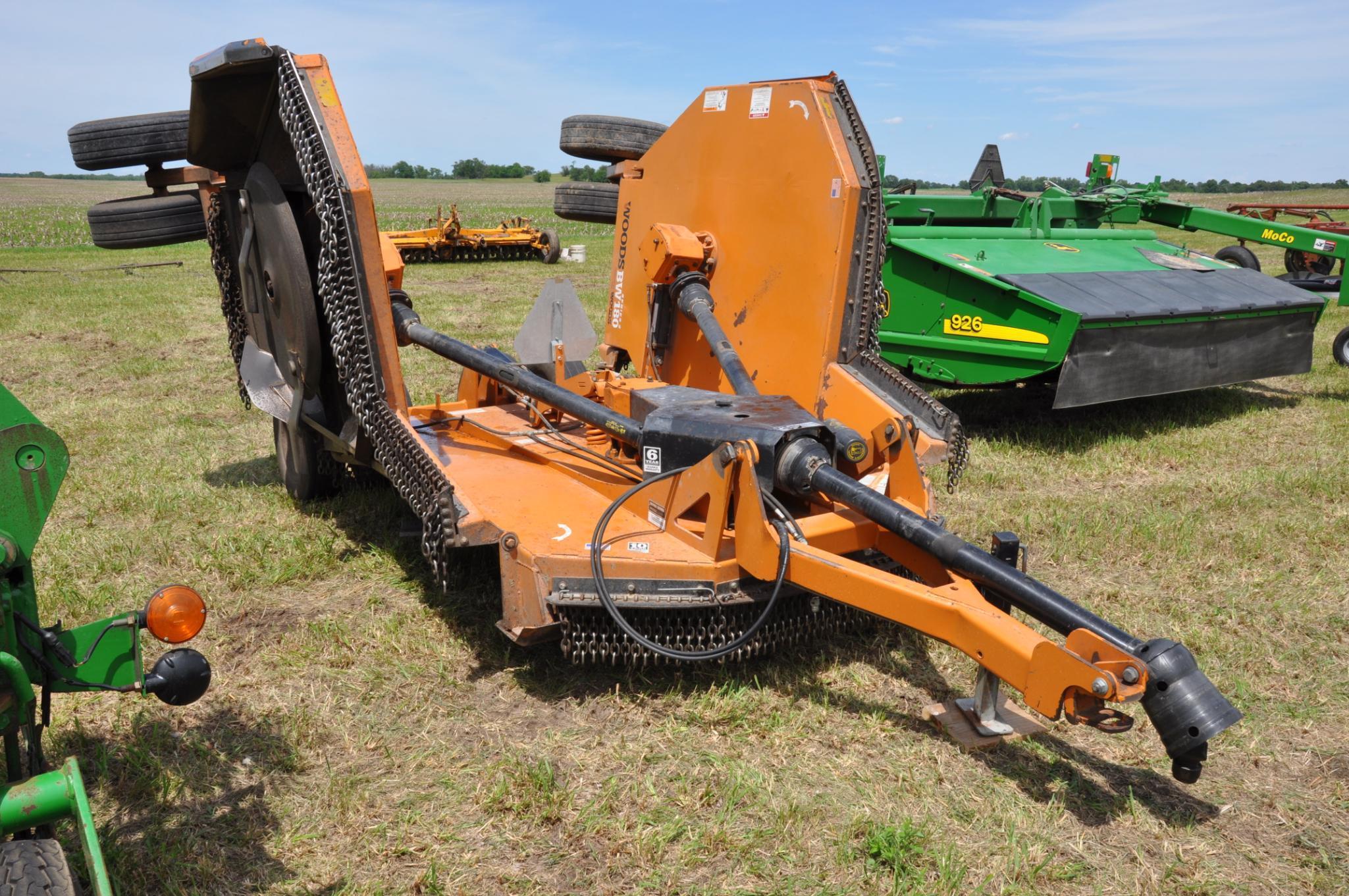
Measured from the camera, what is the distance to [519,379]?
160 inches

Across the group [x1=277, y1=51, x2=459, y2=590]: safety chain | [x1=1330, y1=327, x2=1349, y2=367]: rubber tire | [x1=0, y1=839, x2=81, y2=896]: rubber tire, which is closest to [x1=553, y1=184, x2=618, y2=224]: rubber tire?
[x1=277, y1=51, x2=459, y2=590]: safety chain

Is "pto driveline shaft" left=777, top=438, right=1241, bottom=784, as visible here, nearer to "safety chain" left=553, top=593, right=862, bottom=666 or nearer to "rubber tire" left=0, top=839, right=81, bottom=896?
"safety chain" left=553, top=593, right=862, bottom=666

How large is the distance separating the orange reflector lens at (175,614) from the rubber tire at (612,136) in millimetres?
4204

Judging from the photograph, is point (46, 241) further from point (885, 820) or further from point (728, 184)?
point (885, 820)

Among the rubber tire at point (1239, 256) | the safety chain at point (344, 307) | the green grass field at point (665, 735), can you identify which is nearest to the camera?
the green grass field at point (665, 735)

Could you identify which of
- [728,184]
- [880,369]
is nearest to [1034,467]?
[880,369]

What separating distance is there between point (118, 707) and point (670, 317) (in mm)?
2918

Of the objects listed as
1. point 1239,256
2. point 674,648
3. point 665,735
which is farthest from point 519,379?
point 1239,256

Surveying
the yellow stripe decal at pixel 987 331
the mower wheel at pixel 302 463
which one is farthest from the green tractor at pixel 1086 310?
the mower wheel at pixel 302 463

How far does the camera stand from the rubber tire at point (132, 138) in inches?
177

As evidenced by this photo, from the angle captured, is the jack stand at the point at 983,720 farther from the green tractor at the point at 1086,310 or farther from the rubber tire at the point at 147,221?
the rubber tire at the point at 147,221

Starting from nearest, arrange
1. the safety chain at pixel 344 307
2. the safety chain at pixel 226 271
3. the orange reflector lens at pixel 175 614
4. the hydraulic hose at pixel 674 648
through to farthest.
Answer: the orange reflector lens at pixel 175 614 < the hydraulic hose at pixel 674 648 < the safety chain at pixel 344 307 < the safety chain at pixel 226 271

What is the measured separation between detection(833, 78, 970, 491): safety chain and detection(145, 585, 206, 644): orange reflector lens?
2.83 metres

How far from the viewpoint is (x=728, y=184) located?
4.73m
